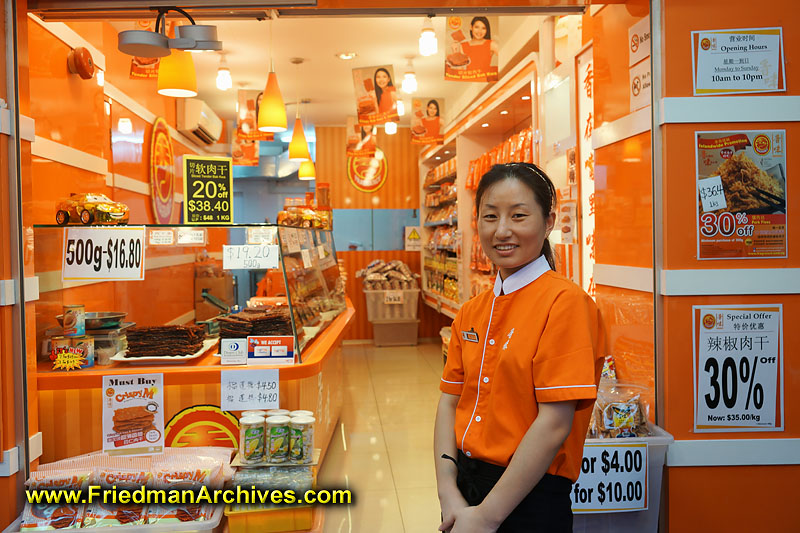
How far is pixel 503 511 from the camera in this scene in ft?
5.26

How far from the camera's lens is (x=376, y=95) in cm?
717

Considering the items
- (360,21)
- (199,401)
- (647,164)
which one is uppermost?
(360,21)

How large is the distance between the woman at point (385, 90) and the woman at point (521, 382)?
5509 millimetres

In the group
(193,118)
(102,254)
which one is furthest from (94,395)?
(193,118)

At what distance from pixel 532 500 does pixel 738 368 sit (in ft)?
4.43

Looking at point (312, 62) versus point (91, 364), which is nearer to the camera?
point (91, 364)

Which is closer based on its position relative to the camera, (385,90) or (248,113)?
(385,90)

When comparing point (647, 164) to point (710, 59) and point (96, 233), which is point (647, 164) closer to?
point (710, 59)

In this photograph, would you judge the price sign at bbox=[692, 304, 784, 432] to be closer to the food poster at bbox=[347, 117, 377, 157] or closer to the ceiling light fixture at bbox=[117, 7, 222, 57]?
the ceiling light fixture at bbox=[117, 7, 222, 57]

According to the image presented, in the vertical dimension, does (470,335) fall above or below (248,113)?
below

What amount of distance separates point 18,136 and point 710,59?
2.72 meters

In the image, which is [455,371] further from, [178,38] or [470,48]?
[470,48]

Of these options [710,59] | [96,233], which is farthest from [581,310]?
[96,233]

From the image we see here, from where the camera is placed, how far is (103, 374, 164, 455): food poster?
9.75 ft
